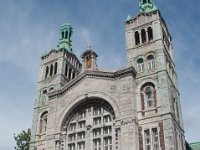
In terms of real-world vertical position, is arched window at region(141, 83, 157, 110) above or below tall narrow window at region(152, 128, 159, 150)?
above

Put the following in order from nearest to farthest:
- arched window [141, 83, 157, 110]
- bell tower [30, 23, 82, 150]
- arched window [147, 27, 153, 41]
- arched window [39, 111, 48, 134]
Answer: arched window [141, 83, 157, 110] < arched window [147, 27, 153, 41] < arched window [39, 111, 48, 134] < bell tower [30, 23, 82, 150]

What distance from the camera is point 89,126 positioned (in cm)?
3341

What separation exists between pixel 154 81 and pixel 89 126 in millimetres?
8040

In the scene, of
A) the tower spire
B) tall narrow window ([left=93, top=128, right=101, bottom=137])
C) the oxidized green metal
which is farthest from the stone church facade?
the oxidized green metal

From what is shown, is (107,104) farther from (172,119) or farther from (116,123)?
(172,119)

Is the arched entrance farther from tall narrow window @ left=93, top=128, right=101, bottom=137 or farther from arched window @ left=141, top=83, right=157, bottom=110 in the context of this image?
arched window @ left=141, top=83, right=157, bottom=110

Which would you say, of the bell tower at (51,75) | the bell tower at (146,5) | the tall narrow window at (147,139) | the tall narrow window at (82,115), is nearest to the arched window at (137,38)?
the bell tower at (146,5)

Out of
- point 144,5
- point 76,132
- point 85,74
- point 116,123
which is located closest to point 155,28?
point 144,5

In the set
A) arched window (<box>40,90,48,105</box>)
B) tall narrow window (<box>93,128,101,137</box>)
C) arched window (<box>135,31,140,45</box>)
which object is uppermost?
arched window (<box>135,31,140,45</box>)

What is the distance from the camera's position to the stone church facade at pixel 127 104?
30417mm

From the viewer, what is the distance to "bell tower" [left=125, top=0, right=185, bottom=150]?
30.0 m

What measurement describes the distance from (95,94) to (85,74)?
10.7 feet

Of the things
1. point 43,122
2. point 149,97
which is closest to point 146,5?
point 149,97

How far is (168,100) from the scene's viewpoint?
3114cm
